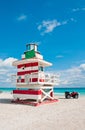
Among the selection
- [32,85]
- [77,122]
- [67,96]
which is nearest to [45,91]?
[32,85]

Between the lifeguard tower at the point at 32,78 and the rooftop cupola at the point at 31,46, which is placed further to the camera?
the rooftop cupola at the point at 31,46

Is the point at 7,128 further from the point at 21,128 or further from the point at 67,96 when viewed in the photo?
the point at 67,96

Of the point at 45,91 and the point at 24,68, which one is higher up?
the point at 24,68

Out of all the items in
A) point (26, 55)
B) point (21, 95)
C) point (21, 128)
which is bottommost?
point (21, 128)

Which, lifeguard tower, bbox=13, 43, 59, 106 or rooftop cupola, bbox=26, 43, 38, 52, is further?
rooftop cupola, bbox=26, 43, 38, 52

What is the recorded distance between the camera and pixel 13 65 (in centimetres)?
1978

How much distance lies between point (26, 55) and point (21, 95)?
4242 mm

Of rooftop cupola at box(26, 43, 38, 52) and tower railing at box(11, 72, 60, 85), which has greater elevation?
rooftop cupola at box(26, 43, 38, 52)

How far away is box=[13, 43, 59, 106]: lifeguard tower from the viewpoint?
1728 centimetres

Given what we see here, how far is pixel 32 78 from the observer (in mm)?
17859

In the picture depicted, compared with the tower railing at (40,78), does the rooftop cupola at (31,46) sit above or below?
above

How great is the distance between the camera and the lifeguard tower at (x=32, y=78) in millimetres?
17281

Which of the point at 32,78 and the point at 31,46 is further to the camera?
the point at 31,46

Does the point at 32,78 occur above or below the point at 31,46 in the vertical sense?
below
